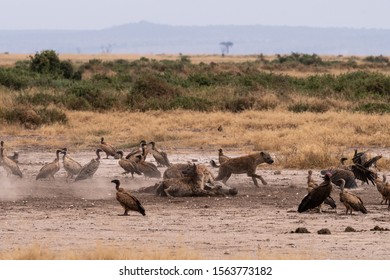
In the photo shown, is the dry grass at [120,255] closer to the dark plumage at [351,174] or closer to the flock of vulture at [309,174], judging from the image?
the flock of vulture at [309,174]

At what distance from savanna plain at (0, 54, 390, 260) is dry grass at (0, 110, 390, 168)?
0.04 meters

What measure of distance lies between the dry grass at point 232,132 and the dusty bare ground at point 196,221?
3856 millimetres

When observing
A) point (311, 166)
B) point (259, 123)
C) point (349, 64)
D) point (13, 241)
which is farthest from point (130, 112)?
point (349, 64)

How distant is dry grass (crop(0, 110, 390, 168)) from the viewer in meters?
23.6

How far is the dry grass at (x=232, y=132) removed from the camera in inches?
930

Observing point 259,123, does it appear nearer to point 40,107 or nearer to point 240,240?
point 40,107

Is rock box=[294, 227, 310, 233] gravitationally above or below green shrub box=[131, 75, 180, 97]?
above

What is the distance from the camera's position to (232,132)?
89.5 feet

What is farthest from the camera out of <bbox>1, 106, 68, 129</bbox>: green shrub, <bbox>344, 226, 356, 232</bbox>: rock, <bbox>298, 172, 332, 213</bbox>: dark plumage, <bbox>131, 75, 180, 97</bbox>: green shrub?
<bbox>131, 75, 180, 97</bbox>: green shrub

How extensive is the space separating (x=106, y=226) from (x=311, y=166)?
7.82 meters

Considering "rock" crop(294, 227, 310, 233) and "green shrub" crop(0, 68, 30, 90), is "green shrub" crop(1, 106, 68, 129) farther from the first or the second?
"rock" crop(294, 227, 310, 233)

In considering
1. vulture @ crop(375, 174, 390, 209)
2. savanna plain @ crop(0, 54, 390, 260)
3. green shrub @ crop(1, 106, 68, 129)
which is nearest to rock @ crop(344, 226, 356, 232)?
savanna plain @ crop(0, 54, 390, 260)

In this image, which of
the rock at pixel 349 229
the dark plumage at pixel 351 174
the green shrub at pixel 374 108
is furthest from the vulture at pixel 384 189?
the green shrub at pixel 374 108

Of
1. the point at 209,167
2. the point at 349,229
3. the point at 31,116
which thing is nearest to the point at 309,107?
the point at 31,116
